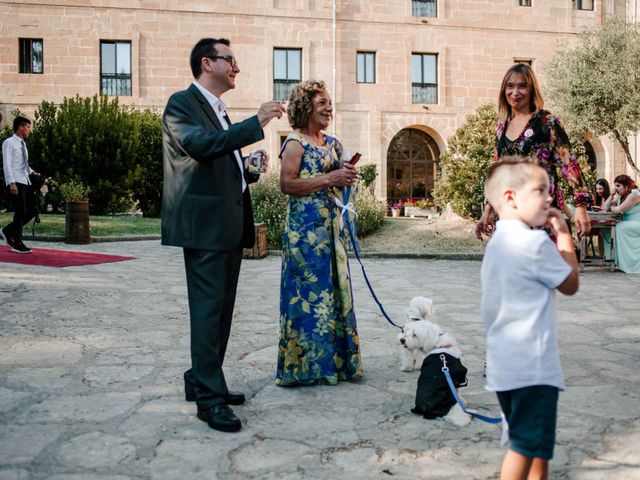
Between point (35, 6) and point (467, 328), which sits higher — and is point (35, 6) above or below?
above

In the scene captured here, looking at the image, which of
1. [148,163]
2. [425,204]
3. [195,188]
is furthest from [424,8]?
[195,188]

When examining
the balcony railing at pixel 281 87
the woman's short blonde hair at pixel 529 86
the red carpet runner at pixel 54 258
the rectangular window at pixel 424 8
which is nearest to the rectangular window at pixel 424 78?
the rectangular window at pixel 424 8

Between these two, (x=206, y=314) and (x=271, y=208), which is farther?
(x=271, y=208)

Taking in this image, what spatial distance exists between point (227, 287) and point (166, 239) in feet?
1.51

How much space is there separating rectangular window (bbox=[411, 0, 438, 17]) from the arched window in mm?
4642

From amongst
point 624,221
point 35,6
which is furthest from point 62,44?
point 624,221

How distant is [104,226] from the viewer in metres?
15.0

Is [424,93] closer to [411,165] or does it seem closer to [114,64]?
[411,165]

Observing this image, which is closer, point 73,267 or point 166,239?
point 166,239

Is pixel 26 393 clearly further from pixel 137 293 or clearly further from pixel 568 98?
pixel 568 98

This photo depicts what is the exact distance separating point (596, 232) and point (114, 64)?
1887 cm

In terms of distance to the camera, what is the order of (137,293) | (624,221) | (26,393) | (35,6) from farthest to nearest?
(35,6) → (624,221) → (137,293) → (26,393)

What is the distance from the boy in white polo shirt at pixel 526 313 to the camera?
2.13m

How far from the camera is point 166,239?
342 centimetres
